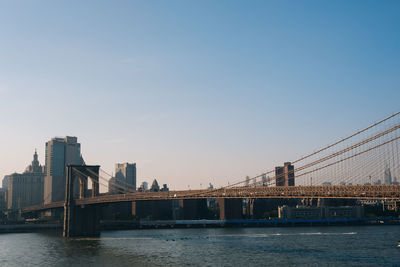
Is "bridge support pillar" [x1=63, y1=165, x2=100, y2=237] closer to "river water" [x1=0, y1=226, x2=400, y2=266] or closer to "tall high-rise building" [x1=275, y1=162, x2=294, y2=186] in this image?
"river water" [x1=0, y1=226, x2=400, y2=266]

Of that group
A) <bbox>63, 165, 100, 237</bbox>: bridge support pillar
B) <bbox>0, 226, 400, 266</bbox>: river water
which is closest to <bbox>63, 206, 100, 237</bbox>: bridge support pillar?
<bbox>63, 165, 100, 237</bbox>: bridge support pillar

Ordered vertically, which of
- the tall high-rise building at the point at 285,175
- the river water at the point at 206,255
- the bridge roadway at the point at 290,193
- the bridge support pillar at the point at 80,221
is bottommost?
the river water at the point at 206,255

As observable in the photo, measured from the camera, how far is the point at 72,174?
106 meters

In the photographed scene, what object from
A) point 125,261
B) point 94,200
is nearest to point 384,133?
point 125,261

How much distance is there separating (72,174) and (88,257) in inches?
1897

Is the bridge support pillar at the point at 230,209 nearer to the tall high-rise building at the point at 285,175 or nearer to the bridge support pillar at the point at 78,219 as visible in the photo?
the tall high-rise building at the point at 285,175

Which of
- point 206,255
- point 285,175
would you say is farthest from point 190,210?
point 206,255

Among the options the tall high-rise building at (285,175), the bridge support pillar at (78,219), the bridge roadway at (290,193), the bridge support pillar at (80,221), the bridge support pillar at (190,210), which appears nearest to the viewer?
the bridge roadway at (290,193)

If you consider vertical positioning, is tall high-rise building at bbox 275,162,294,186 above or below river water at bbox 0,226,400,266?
above

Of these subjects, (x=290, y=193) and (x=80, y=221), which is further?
(x=80, y=221)

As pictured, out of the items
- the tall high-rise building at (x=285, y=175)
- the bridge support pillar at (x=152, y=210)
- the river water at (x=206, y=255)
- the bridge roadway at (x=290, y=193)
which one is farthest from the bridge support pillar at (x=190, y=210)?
the river water at (x=206, y=255)

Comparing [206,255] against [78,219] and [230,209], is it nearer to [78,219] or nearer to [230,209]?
[78,219]

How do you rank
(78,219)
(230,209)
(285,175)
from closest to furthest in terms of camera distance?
(285,175) < (78,219) < (230,209)

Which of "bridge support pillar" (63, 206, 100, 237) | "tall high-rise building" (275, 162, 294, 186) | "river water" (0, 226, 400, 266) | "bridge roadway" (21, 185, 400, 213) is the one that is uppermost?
"tall high-rise building" (275, 162, 294, 186)
